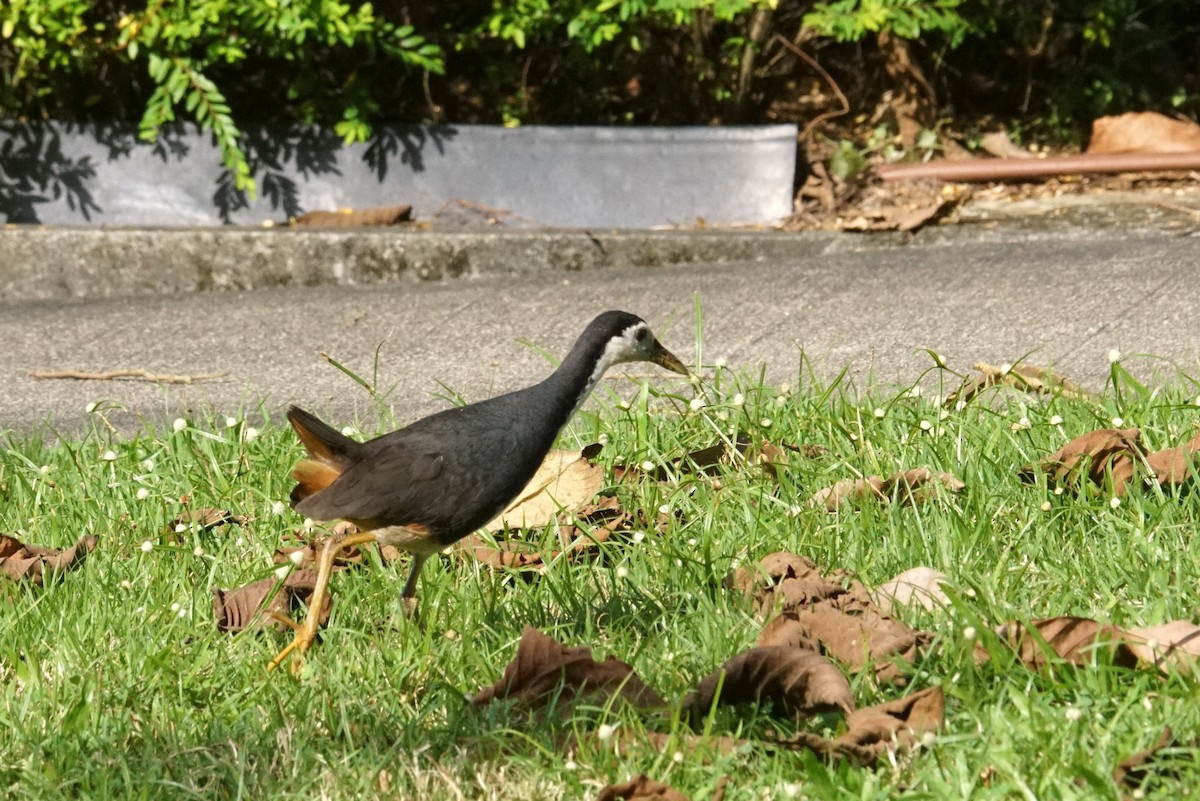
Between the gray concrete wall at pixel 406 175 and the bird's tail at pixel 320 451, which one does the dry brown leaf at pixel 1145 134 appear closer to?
A: the gray concrete wall at pixel 406 175

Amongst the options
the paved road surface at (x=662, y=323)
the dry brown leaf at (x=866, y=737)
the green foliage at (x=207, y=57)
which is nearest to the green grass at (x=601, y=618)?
the dry brown leaf at (x=866, y=737)

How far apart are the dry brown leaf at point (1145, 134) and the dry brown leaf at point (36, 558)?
231 inches

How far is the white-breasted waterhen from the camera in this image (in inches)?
112

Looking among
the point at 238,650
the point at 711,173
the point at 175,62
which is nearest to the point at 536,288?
the point at 711,173

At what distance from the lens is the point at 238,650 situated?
288 cm

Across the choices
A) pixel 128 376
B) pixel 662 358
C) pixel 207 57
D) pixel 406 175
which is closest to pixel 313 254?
pixel 406 175

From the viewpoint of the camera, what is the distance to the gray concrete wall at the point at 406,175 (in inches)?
286

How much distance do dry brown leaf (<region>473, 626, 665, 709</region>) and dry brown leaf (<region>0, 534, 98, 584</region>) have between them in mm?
1231

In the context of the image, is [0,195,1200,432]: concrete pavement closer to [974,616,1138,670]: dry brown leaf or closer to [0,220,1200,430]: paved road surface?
[0,220,1200,430]: paved road surface


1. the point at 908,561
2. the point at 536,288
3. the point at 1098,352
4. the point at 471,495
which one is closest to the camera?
the point at 471,495

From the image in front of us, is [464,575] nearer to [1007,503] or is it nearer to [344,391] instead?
[1007,503]

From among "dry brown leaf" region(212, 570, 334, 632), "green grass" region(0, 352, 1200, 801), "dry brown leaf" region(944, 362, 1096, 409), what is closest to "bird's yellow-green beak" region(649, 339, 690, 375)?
"green grass" region(0, 352, 1200, 801)

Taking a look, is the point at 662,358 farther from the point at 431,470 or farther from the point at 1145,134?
the point at 1145,134

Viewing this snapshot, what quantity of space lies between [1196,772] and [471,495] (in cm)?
137
